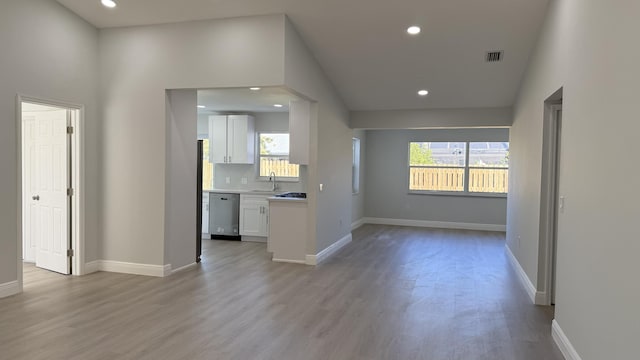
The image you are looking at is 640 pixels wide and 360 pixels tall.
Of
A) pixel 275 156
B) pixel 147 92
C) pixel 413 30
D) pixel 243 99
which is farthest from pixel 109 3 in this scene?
pixel 275 156

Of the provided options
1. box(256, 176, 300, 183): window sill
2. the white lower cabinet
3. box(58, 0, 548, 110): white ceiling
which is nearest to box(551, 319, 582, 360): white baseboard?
box(58, 0, 548, 110): white ceiling

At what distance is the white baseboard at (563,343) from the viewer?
3.21m

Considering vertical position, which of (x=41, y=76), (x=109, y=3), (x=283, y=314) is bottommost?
(x=283, y=314)

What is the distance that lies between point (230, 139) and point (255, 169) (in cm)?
75

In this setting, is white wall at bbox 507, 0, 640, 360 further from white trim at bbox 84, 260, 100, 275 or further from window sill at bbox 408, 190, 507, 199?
window sill at bbox 408, 190, 507, 199

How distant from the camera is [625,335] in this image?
232 cm

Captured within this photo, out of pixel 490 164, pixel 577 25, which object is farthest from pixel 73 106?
pixel 490 164

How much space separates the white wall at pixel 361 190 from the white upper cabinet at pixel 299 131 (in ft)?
10.8

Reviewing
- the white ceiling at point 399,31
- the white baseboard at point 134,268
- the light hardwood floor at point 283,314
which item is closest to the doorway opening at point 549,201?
the light hardwood floor at point 283,314

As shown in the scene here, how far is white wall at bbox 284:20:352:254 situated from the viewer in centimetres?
557

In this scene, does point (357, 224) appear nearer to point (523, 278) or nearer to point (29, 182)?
point (523, 278)

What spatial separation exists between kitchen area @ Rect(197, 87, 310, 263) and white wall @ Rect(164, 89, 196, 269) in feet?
1.16

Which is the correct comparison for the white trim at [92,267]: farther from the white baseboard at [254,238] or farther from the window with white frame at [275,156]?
the window with white frame at [275,156]

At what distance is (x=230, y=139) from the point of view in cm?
877
